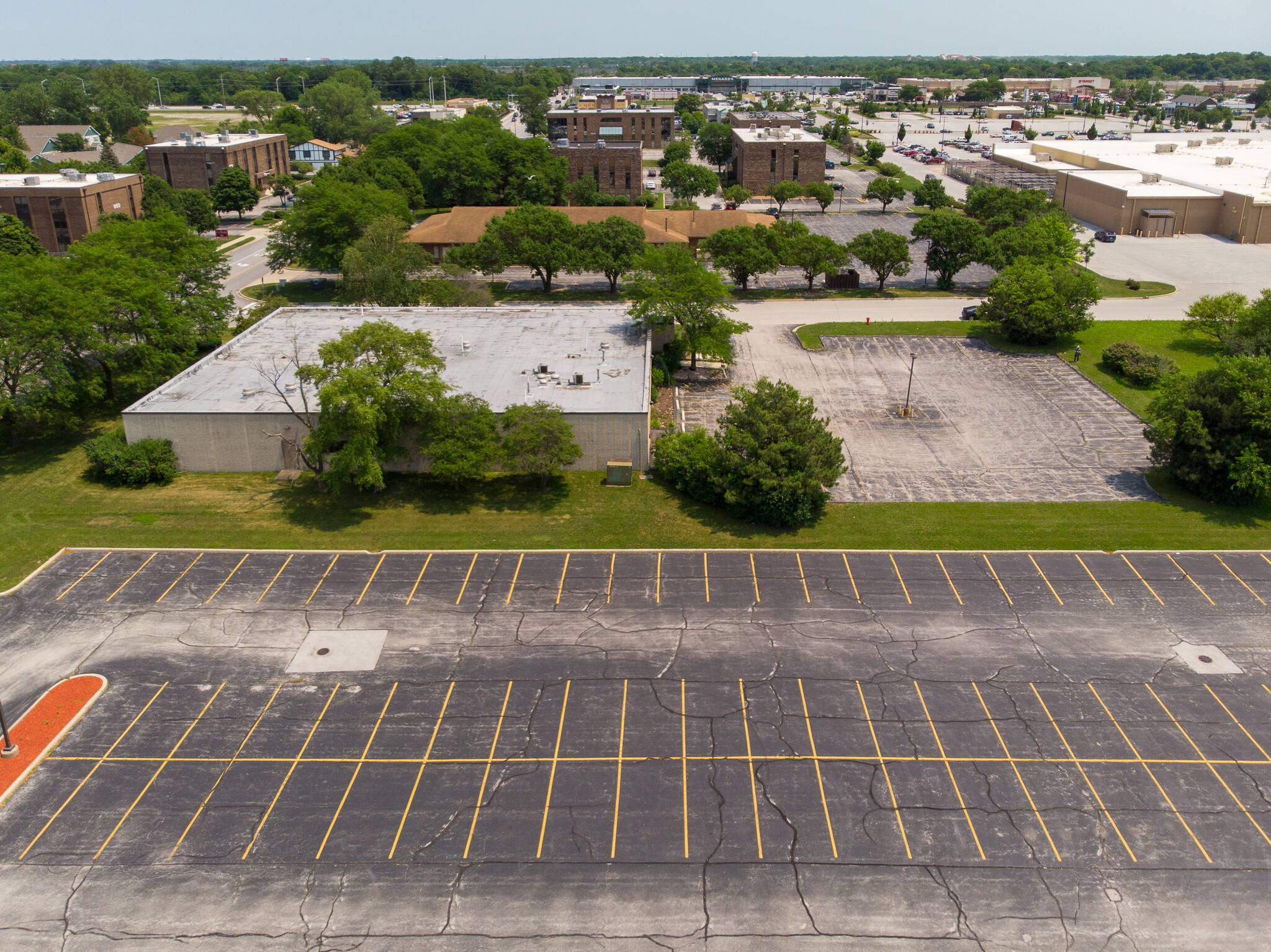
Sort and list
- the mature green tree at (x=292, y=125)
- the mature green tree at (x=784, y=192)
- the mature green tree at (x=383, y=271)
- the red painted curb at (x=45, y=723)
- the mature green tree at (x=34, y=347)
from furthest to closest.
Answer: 1. the mature green tree at (x=292, y=125)
2. the mature green tree at (x=784, y=192)
3. the mature green tree at (x=383, y=271)
4. the mature green tree at (x=34, y=347)
5. the red painted curb at (x=45, y=723)

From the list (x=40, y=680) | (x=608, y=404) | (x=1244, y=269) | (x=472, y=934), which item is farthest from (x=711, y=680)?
(x=1244, y=269)

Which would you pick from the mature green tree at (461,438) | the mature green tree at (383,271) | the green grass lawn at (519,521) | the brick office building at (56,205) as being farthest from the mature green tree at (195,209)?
the mature green tree at (461,438)

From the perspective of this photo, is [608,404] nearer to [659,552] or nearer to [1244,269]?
[659,552]

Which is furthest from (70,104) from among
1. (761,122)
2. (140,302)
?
(140,302)

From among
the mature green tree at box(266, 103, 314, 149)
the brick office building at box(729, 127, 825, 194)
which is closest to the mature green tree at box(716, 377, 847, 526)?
the brick office building at box(729, 127, 825, 194)

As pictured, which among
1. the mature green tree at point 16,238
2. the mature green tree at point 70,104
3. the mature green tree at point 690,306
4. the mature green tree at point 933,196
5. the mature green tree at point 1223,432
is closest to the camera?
the mature green tree at point 1223,432

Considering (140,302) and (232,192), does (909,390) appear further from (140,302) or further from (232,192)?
(232,192)

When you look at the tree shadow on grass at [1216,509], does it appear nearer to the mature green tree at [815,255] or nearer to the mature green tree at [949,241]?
the mature green tree at [815,255]

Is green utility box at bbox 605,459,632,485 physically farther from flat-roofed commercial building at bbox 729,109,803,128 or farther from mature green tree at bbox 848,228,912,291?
flat-roofed commercial building at bbox 729,109,803,128
